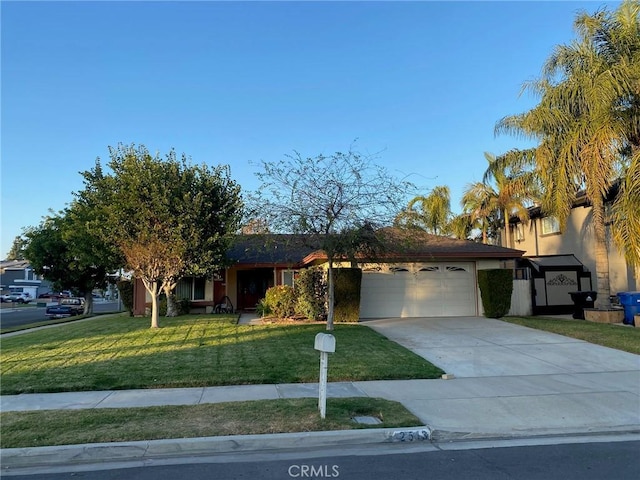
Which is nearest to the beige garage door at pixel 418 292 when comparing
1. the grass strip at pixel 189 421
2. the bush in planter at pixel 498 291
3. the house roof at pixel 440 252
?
the house roof at pixel 440 252

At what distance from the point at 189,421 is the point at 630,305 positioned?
51.0ft

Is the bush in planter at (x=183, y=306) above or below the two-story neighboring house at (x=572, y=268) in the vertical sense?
below

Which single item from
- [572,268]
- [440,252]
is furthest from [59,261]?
[572,268]

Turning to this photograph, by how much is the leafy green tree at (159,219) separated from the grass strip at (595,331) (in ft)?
37.4

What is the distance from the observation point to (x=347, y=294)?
17.9 metres

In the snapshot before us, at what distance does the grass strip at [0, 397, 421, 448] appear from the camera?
593 cm

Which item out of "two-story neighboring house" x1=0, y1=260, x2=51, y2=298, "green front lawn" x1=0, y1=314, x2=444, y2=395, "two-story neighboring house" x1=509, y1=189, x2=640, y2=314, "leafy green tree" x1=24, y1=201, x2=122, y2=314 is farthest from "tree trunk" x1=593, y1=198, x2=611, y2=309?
"two-story neighboring house" x1=0, y1=260, x2=51, y2=298

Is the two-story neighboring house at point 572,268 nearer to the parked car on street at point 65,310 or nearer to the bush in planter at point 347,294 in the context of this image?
the bush in planter at point 347,294

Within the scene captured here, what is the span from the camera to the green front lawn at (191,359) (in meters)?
9.04

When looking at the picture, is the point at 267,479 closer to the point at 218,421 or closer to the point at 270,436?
the point at 270,436

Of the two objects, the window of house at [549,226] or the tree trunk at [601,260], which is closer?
the tree trunk at [601,260]

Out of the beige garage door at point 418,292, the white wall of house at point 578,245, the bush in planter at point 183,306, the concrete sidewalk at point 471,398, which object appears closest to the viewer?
the concrete sidewalk at point 471,398

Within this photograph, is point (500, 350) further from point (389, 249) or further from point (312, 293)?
point (312, 293)

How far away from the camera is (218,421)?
6457 millimetres
